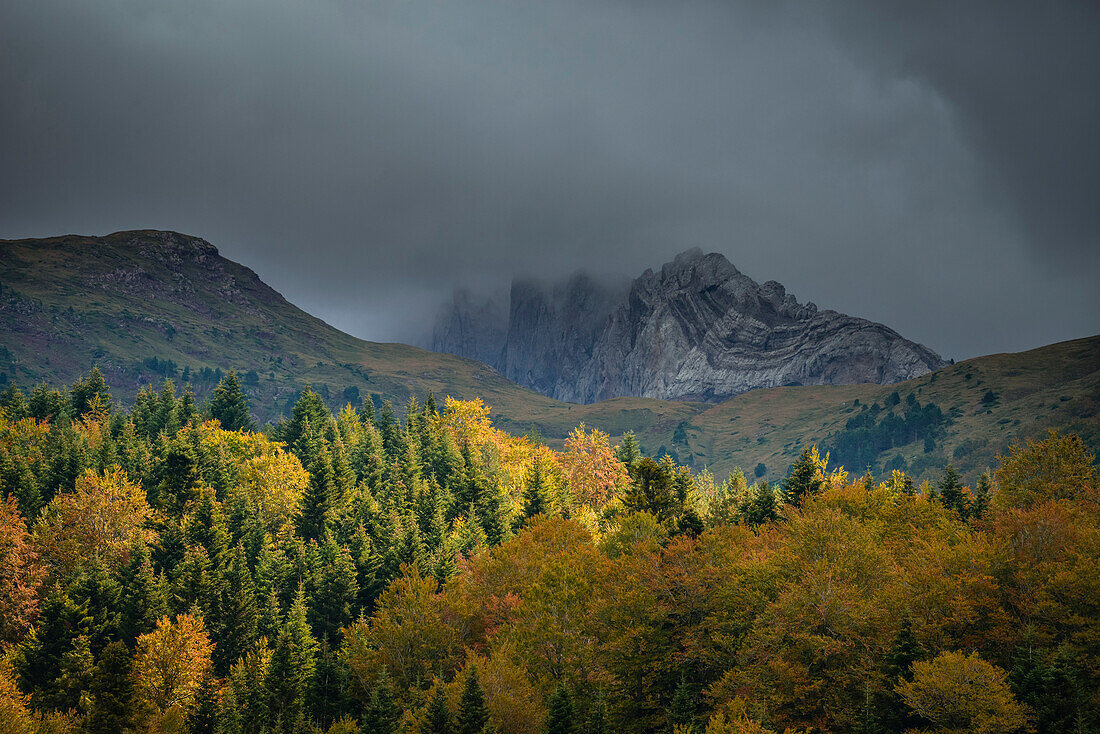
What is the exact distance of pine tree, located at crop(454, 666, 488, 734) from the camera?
49.1 meters

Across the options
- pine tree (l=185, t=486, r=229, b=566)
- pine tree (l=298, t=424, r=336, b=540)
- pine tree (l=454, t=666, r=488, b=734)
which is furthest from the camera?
pine tree (l=298, t=424, r=336, b=540)

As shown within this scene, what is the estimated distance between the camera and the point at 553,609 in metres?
60.2

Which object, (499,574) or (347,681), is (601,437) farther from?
(347,681)

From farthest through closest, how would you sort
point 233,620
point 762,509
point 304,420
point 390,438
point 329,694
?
point 390,438 → point 304,420 → point 762,509 → point 233,620 → point 329,694

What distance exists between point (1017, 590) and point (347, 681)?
5729 centimetres

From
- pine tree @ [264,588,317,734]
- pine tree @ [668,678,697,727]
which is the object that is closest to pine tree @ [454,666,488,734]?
pine tree @ [668,678,697,727]

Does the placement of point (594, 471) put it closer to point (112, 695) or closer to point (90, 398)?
point (112, 695)

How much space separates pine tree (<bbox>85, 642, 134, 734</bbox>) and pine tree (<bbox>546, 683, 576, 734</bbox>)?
37.0 m

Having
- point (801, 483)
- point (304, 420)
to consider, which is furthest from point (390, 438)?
point (801, 483)

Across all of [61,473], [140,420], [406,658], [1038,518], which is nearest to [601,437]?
[406,658]

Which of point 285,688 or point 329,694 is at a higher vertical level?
point 285,688

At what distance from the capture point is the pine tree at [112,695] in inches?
2251

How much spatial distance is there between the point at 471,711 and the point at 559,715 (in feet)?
20.7

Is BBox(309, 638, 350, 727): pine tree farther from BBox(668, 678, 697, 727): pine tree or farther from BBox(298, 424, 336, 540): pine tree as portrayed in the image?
BBox(298, 424, 336, 540): pine tree
